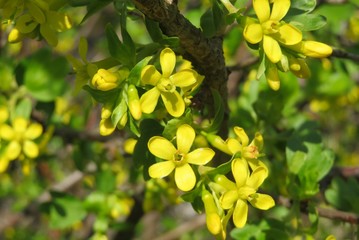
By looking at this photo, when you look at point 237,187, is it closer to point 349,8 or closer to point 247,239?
point 247,239

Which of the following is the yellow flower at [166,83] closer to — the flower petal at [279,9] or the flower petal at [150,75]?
the flower petal at [150,75]

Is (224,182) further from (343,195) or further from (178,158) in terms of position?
(343,195)

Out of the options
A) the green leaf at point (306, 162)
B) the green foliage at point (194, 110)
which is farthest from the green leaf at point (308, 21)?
the green leaf at point (306, 162)

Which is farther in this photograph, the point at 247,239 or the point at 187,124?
the point at 247,239

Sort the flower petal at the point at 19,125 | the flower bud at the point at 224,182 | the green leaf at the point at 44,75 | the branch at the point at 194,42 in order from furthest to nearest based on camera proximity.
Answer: the green leaf at the point at 44,75
the flower petal at the point at 19,125
the flower bud at the point at 224,182
the branch at the point at 194,42

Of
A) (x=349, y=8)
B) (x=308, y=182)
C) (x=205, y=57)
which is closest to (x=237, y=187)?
(x=205, y=57)
